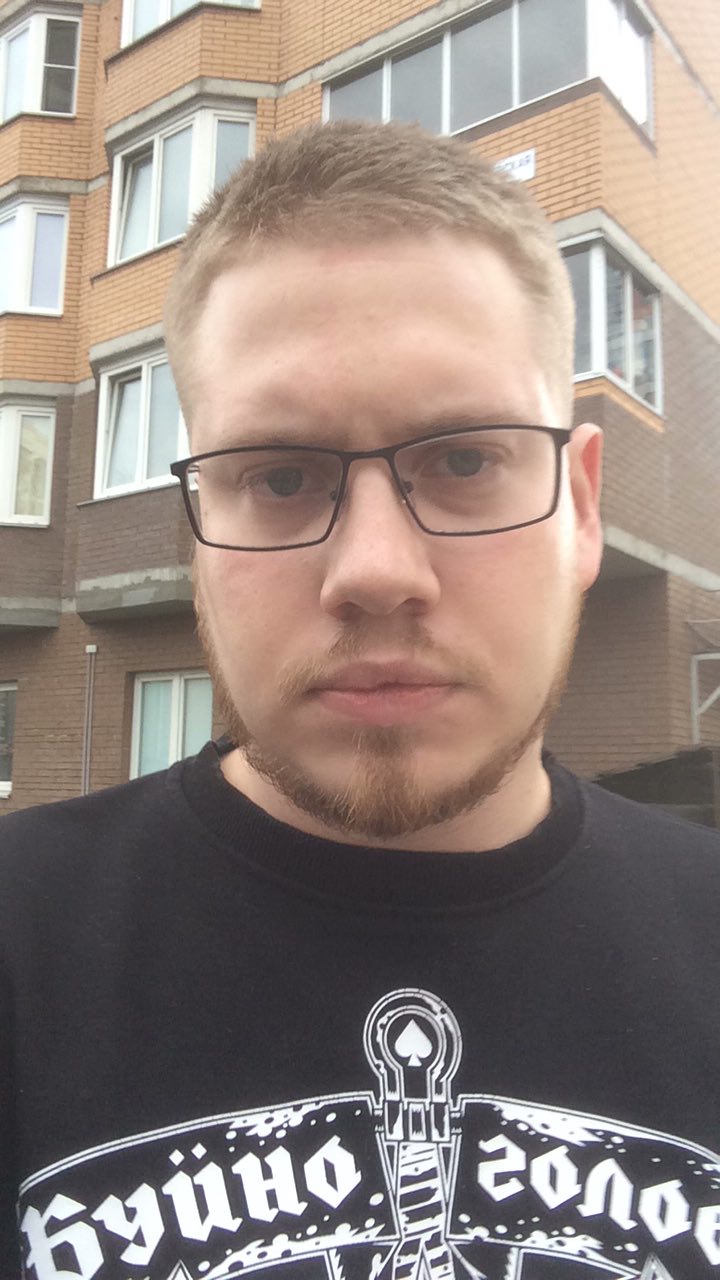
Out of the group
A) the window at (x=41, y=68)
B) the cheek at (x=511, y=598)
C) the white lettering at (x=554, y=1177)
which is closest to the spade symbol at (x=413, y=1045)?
the white lettering at (x=554, y=1177)

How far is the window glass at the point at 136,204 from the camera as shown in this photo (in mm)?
7314

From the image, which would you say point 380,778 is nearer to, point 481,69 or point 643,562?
point 643,562

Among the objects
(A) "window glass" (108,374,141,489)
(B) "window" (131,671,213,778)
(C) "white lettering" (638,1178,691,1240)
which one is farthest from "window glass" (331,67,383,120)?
(C) "white lettering" (638,1178,691,1240)

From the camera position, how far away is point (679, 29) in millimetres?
5578

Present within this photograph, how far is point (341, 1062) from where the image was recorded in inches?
29.7

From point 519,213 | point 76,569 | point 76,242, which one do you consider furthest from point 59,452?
point 519,213

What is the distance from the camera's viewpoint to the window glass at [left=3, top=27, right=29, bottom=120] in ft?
27.1

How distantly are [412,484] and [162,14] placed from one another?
8205 millimetres

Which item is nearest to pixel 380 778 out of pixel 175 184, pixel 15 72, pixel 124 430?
pixel 124 430

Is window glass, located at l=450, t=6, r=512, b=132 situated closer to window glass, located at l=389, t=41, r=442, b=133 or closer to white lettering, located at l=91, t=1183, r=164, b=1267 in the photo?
window glass, located at l=389, t=41, r=442, b=133

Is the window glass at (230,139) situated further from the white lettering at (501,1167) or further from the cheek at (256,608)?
the white lettering at (501,1167)

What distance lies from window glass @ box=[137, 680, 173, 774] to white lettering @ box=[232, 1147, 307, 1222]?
6.08 metres

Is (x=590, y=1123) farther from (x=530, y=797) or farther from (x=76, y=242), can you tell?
(x=76, y=242)

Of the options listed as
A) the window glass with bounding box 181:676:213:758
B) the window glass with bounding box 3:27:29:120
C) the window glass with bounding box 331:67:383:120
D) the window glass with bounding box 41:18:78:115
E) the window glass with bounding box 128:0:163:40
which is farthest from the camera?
the window glass with bounding box 3:27:29:120
